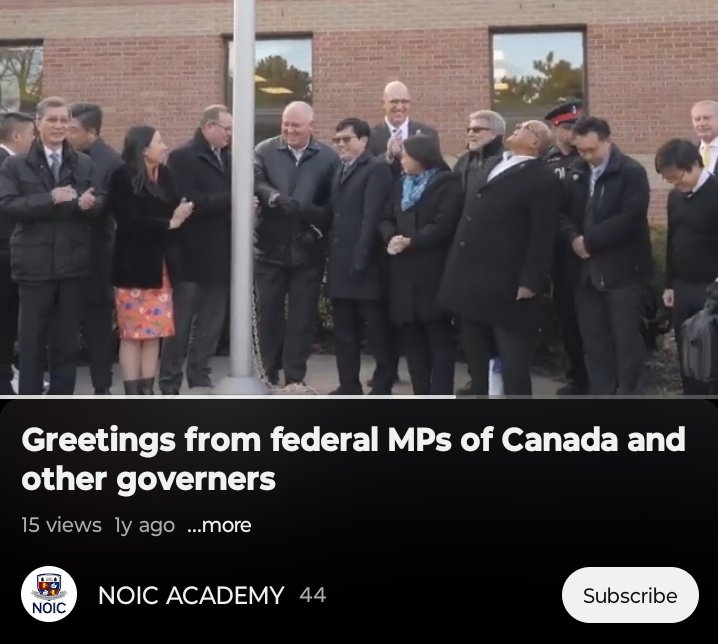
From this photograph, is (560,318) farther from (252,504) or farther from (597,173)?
(252,504)

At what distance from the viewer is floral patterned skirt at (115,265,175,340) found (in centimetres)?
305

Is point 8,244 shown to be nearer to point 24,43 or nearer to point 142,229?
point 142,229

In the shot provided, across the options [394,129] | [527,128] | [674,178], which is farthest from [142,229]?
[674,178]

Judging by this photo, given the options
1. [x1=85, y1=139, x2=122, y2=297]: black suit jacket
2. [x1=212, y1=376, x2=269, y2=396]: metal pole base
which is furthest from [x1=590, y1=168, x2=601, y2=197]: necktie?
[x1=85, y1=139, x2=122, y2=297]: black suit jacket

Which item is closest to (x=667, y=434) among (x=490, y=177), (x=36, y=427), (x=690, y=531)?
(x=690, y=531)

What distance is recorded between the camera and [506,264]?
308cm

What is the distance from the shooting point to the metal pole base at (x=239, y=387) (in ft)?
9.35

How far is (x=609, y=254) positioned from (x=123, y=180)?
1.13 metres

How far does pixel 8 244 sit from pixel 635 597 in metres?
1.62

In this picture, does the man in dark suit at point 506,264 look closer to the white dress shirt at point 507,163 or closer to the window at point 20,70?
the white dress shirt at point 507,163

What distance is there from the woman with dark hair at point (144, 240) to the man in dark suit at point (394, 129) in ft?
1.58

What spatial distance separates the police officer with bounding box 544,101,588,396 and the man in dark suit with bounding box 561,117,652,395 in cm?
2

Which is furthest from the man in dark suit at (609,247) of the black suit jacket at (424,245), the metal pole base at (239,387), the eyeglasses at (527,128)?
the metal pole base at (239,387)

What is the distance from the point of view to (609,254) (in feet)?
9.98
